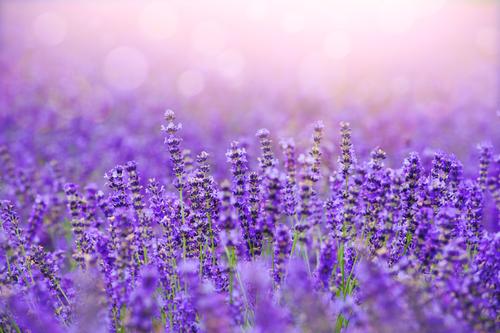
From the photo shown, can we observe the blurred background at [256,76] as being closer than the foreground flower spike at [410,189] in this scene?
No

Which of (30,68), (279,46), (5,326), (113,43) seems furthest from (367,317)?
(113,43)

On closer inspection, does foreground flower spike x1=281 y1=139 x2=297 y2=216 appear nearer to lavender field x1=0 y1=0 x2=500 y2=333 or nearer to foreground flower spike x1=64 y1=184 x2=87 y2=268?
lavender field x1=0 y1=0 x2=500 y2=333

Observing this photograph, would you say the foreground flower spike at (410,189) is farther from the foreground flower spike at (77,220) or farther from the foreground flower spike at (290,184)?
the foreground flower spike at (77,220)

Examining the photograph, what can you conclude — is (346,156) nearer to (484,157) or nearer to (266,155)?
(266,155)

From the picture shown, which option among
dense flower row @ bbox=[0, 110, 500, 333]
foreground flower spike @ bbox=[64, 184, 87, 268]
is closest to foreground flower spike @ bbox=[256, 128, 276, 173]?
dense flower row @ bbox=[0, 110, 500, 333]

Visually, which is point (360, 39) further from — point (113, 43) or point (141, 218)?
point (141, 218)

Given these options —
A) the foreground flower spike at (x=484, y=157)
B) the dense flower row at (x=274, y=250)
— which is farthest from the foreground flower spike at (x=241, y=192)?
the foreground flower spike at (x=484, y=157)
